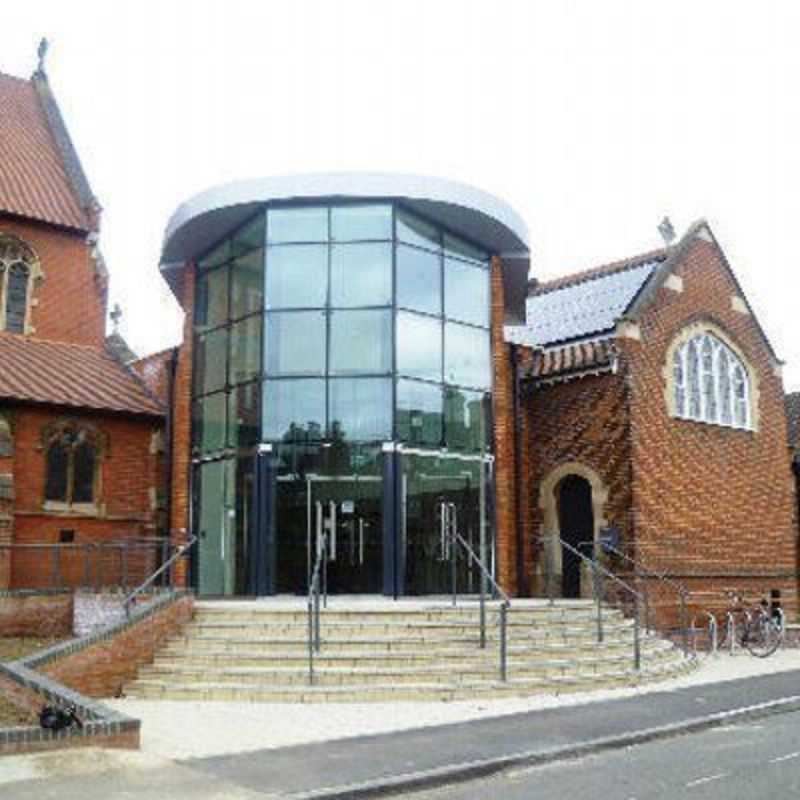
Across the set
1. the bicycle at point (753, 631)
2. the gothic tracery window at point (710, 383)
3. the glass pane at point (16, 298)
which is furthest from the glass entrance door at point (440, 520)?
the glass pane at point (16, 298)

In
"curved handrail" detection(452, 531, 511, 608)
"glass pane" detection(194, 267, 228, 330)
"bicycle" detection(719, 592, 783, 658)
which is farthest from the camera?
"glass pane" detection(194, 267, 228, 330)

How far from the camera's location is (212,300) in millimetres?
21719

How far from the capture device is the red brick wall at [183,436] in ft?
69.5

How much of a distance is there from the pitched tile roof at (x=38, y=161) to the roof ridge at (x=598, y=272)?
12759 mm

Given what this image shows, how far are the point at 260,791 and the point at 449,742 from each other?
8.66 feet

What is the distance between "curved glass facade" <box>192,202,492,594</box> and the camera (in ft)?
61.9

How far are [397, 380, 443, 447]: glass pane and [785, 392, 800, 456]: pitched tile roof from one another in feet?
42.6

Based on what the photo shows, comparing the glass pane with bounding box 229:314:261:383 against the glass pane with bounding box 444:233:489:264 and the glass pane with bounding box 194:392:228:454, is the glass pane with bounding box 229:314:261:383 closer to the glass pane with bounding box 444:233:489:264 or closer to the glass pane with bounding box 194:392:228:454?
the glass pane with bounding box 194:392:228:454

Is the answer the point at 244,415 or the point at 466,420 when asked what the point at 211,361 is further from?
the point at 466,420

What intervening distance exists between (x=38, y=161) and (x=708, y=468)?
20.3m

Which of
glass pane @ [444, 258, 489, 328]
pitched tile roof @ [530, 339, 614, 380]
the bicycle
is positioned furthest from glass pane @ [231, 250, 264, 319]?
the bicycle

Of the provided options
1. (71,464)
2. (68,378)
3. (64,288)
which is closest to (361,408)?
(71,464)

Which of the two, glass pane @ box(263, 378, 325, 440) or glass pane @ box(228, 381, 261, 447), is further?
glass pane @ box(228, 381, 261, 447)

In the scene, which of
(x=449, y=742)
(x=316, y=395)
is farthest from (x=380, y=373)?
(x=449, y=742)
